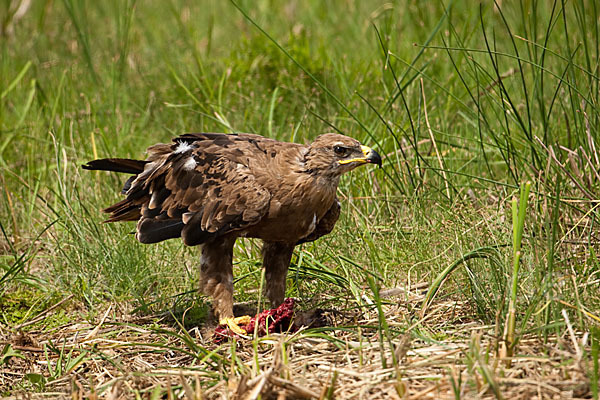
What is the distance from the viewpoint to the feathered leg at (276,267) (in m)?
4.09

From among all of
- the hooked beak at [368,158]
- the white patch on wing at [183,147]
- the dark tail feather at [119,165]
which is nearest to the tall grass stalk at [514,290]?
the hooked beak at [368,158]

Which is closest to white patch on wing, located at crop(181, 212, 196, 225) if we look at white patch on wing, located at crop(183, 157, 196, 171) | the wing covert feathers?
the wing covert feathers

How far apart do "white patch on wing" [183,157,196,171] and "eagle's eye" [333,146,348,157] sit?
2.59ft

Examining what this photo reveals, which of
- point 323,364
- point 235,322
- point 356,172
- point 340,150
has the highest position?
point 340,150

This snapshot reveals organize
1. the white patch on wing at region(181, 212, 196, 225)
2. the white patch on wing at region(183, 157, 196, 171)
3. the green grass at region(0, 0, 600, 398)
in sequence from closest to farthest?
1. the green grass at region(0, 0, 600, 398)
2. the white patch on wing at region(181, 212, 196, 225)
3. the white patch on wing at region(183, 157, 196, 171)

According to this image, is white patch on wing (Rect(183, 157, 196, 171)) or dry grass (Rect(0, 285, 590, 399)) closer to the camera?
dry grass (Rect(0, 285, 590, 399))

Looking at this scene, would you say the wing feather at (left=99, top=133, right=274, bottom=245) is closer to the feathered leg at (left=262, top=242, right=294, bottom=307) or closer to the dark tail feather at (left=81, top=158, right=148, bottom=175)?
the dark tail feather at (left=81, top=158, right=148, bottom=175)

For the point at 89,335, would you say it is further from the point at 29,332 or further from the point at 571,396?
the point at 571,396

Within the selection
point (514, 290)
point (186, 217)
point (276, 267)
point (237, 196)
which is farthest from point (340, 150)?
point (514, 290)

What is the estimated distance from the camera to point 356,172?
5.12 m

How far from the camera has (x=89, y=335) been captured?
12.7 feet

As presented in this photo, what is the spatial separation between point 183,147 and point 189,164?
17 centimetres

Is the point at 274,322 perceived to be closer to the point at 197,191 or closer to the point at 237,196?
the point at 237,196

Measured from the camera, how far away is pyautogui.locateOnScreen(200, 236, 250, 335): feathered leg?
3920 mm
